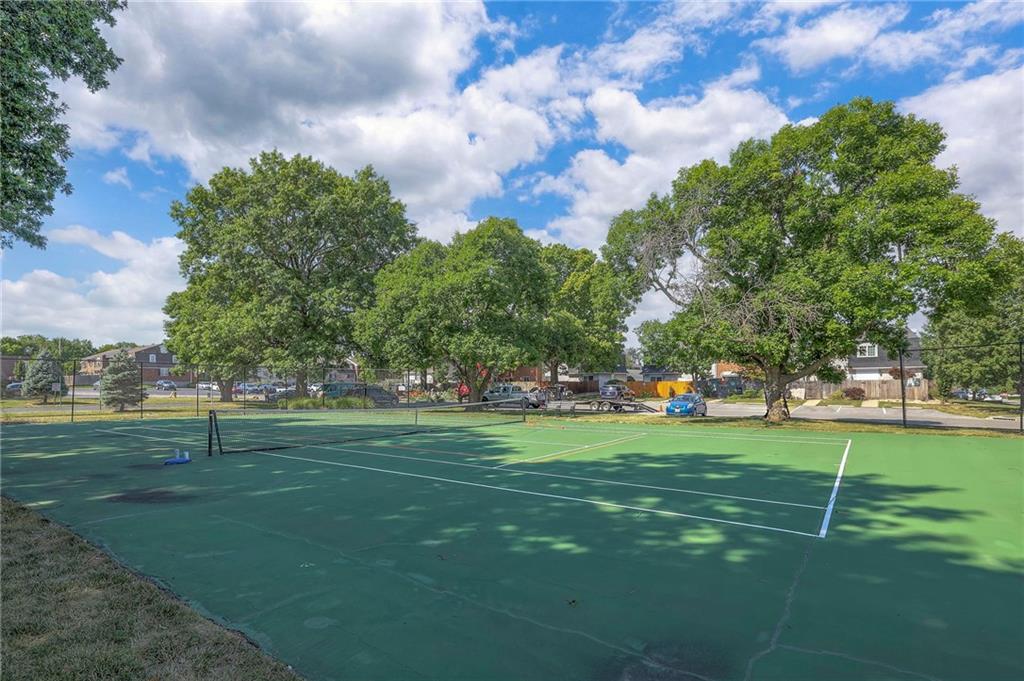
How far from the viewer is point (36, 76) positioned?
767 cm

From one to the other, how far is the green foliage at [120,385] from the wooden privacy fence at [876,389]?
5584 cm

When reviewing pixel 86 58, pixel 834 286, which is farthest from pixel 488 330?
pixel 86 58

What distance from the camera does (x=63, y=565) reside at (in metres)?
5.08

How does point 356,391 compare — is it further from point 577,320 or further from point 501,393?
point 577,320

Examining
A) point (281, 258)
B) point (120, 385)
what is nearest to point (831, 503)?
point (281, 258)

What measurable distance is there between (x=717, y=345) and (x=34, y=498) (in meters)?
19.7

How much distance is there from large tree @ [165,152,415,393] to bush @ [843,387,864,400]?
43.2m

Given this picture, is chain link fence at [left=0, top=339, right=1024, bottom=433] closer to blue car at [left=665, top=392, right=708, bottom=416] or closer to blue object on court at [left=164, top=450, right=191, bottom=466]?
blue car at [left=665, top=392, right=708, bottom=416]

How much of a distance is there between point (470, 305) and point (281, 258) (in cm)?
1525

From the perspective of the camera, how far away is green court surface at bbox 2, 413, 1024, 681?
3590mm

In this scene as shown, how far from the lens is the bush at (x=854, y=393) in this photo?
48.4 m

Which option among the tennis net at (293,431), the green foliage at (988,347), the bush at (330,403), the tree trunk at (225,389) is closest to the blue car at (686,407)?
the tennis net at (293,431)

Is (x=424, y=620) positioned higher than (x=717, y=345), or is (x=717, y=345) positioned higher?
(x=717, y=345)

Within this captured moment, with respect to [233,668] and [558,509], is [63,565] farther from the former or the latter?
[558,509]
